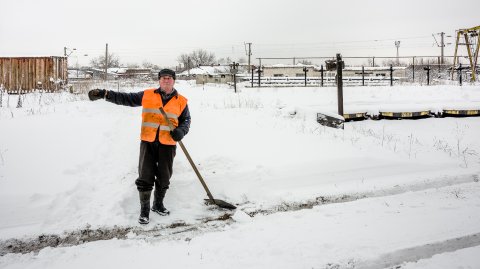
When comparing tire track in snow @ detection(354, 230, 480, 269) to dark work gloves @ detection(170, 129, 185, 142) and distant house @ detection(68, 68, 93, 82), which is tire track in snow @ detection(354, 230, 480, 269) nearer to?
dark work gloves @ detection(170, 129, 185, 142)

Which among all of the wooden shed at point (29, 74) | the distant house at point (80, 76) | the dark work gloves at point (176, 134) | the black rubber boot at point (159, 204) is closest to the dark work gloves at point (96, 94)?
the dark work gloves at point (176, 134)

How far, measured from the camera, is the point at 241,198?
4918mm

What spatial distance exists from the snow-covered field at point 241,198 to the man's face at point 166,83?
5.33 ft

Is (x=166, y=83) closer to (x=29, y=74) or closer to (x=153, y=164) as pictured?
(x=153, y=164)

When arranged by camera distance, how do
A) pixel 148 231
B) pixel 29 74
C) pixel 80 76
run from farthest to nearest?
pixel 80 76, pixel 29 74, pixel 148 231

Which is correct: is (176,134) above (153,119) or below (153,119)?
below

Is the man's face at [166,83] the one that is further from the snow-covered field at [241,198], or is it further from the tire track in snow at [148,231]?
the tire track in snow at [148,231]

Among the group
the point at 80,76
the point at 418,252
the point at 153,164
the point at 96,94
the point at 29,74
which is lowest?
the point at 418,252

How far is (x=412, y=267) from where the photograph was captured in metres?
3.06

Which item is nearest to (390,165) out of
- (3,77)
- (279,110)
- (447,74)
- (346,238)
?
(346,238)

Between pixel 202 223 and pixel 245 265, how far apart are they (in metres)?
1.19

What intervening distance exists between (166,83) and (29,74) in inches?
671

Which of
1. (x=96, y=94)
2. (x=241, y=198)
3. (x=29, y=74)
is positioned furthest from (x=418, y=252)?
(x=29, y=74)

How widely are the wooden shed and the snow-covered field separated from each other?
431 inches
